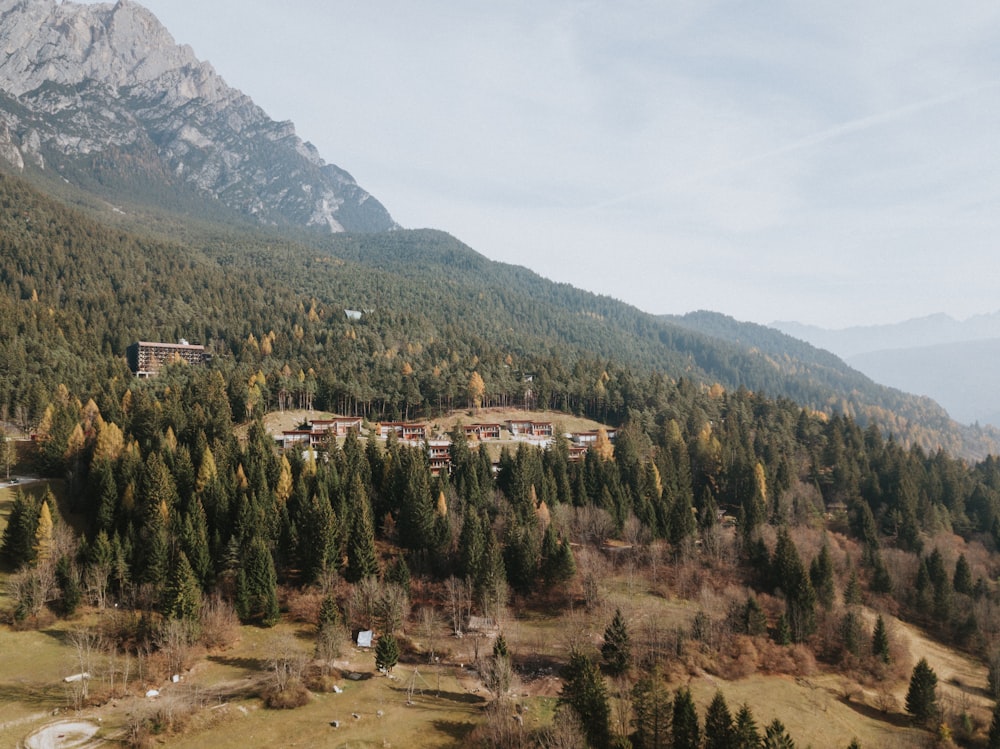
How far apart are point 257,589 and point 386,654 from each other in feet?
61.5

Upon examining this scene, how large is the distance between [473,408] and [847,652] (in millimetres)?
93123

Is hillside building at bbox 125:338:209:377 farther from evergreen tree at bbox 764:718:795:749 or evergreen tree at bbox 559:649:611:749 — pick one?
evergreen tree at bbox 764:718:795:749

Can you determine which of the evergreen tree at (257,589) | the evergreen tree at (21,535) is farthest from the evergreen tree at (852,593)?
the evergreen tree at (21,535)

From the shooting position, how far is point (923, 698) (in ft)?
181

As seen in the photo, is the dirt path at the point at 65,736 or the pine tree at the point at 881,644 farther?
the pine tree at the point at 881,644

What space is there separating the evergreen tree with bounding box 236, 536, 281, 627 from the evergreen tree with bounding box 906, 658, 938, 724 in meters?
63.0

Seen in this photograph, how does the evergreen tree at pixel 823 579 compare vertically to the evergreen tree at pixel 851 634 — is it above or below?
above

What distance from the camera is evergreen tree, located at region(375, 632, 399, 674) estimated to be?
56156mm

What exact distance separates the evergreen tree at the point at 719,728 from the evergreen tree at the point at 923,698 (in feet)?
78.8

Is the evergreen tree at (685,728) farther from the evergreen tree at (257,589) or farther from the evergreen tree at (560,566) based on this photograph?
the evergreen tree at (257,589)

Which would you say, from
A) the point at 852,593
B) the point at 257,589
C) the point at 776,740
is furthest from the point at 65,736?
the point at 852,593

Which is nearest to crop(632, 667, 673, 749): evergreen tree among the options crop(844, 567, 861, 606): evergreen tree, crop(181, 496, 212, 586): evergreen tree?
crop(844, 567, 861, 606): evergreen tree

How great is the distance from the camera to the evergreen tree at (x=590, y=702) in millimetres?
46156

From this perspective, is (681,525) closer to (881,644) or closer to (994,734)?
(881,644)
